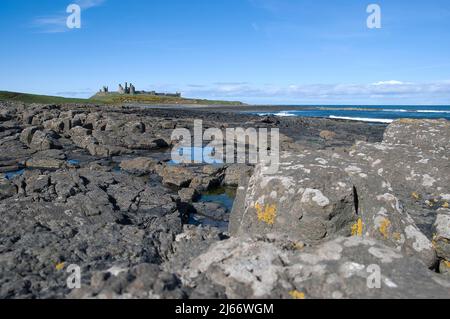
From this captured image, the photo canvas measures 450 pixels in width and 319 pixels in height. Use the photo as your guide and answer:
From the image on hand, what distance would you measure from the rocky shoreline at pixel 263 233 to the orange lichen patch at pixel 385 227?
0.05ft

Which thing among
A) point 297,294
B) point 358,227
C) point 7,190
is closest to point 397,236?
point 358,227

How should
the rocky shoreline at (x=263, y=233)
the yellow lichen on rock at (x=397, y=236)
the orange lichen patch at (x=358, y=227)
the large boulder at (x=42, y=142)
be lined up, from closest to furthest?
the rocky shoreline at (x=263, y=233) < the yellow lichen on rock at (x=397, y=236) < the orange lichen patch at (x=358, y=227) < the large boulder at (x=42, y=142)

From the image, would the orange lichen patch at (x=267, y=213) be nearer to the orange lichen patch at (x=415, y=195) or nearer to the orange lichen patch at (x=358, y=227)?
the orange lichen patch at (x=358, y=227)

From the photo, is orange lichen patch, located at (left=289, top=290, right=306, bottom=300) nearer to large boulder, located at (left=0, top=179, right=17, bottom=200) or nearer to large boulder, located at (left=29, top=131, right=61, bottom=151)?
large boulder, located at (left=0, top=179, right=17, bottom=200)

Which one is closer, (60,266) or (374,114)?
(60,266)

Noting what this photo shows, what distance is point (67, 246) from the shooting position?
21.0 feet

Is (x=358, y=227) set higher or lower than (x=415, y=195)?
lower

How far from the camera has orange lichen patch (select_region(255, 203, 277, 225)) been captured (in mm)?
6590

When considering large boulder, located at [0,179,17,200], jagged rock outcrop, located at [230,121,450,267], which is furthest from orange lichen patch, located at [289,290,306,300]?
large boulder, located at [0,179,17,200]

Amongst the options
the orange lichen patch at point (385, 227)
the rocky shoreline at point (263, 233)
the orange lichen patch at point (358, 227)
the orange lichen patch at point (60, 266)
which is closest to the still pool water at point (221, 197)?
the rocky shoreline at point (263, 233)

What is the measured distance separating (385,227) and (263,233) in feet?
6.66

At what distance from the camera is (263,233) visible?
21.2 feet

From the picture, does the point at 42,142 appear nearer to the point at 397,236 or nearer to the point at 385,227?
the point at 385,227

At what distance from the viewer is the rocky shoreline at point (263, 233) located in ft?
13.3
